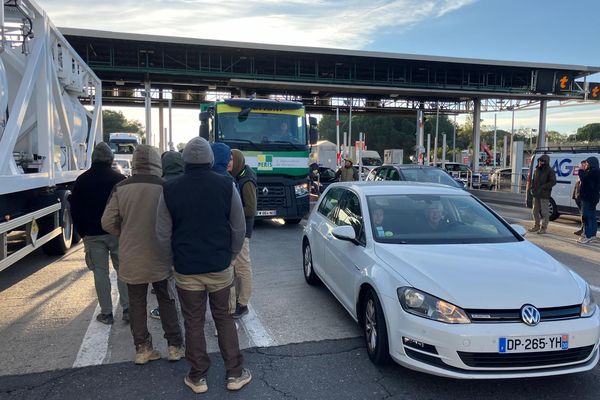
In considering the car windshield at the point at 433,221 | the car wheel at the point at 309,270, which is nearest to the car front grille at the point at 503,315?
the car windshield at the point at 433,221

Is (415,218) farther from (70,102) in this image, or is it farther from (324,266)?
(70,102)

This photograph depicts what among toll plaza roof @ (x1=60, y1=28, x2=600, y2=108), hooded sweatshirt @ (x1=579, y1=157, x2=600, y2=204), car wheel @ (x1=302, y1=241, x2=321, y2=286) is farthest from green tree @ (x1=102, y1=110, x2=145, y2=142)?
car wheel @ (x1=302, y1=241, x2=321, y2=286)

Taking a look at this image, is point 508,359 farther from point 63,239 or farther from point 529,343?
point 63,239

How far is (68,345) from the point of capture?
432 cm

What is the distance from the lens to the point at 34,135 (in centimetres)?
683

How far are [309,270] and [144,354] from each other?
2698 millimetres

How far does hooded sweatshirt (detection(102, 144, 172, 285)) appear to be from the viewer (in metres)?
3.77

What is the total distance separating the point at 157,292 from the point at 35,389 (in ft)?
3.59

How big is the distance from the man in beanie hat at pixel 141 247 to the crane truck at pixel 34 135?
1.96m

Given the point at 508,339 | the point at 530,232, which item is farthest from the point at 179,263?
the point at 530,232

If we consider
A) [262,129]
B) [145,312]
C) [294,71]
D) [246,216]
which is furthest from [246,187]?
[294,71]

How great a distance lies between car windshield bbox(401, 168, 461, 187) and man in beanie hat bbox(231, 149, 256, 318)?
27.4 feet

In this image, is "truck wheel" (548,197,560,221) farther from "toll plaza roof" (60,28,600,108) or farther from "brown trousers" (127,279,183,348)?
"toll plaza roof" (60,28,600,108)

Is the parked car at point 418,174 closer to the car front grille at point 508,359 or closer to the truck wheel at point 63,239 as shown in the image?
the truck wheel at point 63,239
